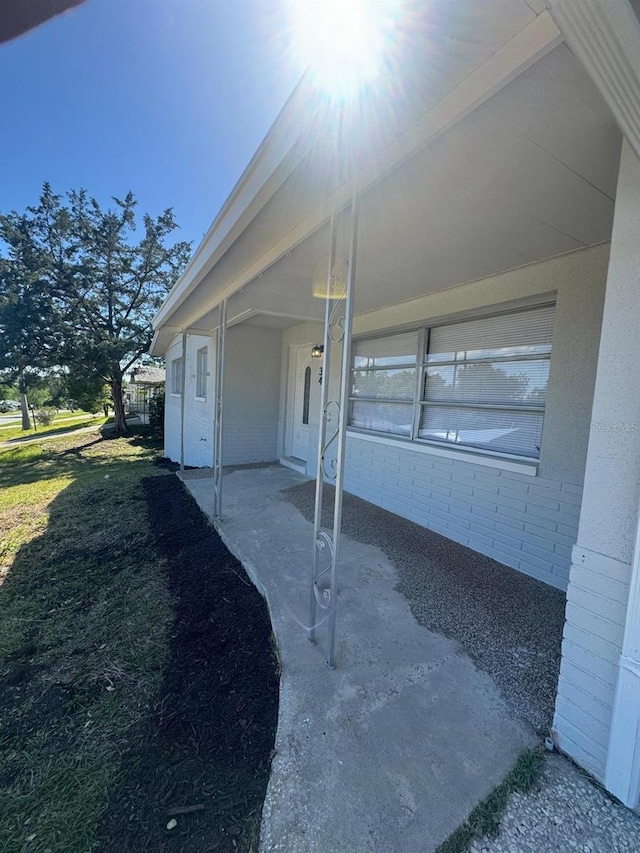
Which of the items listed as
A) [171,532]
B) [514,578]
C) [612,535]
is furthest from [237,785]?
[171,532]

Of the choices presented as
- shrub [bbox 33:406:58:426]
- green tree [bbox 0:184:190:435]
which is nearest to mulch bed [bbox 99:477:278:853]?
green tree [bbox 0:184:190:435]

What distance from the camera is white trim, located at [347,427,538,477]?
328 cm

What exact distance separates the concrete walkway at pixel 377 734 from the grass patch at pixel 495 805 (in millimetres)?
27

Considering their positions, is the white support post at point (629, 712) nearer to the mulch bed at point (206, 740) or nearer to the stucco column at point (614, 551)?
the stucco column at point (614, 551)

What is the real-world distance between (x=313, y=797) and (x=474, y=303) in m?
3.92

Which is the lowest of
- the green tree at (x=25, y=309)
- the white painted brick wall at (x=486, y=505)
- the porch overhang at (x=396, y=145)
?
the white painted brick wall at (x=486, y=505)

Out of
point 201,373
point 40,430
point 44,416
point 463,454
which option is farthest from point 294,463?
point 44,416

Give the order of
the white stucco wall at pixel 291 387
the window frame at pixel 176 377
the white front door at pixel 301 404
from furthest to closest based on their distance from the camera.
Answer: the window frame at pixel 176 377 → the white front door at pixel 301 404 → the white stucco wall at pixel 291 387

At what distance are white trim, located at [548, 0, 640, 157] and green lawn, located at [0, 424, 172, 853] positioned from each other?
2928 mm

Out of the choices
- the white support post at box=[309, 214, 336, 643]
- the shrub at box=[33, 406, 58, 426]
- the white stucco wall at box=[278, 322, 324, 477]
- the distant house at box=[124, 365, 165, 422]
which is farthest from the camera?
the shrub at box=[33, 406, 58, 426]

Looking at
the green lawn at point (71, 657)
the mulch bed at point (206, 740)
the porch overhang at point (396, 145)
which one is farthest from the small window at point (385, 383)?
the green lawn at point (71, 657)

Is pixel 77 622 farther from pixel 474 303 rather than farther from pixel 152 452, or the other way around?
pixel 152 452

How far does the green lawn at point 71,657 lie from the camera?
1.42 metres

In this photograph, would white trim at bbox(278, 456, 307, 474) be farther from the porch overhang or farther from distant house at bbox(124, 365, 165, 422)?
distant house at bbox(124, 365, 165, 422)
